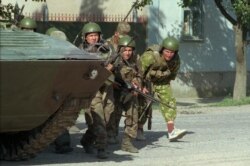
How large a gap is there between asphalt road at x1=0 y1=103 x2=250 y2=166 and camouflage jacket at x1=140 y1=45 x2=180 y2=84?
0.94m

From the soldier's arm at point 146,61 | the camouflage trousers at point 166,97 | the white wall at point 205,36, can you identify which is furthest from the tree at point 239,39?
the soldier's arm at point 146,61

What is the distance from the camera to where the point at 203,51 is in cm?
2333

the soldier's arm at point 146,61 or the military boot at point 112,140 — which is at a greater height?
the soldier's arm at point 146,61

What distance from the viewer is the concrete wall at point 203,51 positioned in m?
22.3

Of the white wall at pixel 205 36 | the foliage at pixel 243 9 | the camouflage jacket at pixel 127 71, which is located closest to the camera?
the camouflage jacket at pixel 127 71

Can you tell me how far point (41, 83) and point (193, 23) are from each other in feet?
51.5

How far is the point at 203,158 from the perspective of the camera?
30.5 feet

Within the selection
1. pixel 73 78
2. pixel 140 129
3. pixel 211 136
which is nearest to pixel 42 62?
pixel 73 78

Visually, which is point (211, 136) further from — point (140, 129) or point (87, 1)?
point (87, 1)

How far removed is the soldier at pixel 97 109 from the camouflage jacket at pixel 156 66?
1133 millimetres

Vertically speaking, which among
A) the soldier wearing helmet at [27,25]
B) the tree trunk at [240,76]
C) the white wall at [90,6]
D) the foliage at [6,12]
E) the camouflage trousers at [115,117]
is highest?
the foliage at [6,12]

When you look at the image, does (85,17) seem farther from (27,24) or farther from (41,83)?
(41,83)

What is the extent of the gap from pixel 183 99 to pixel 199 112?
5784 millimetres

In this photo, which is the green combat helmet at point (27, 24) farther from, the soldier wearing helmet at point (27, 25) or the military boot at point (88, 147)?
the military boot at point (88, 147)
